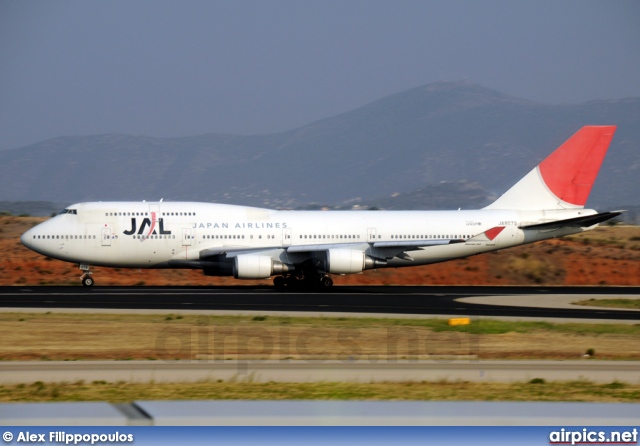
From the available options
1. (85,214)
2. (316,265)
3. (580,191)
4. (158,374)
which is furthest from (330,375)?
(580,191)

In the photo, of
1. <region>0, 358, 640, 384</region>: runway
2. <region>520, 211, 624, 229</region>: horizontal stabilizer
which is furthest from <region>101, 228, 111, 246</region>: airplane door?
<region>0, 358, 640, 384</region>: runway

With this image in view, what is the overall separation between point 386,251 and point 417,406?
108 feet

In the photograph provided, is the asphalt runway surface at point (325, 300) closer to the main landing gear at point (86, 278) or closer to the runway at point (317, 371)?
the main landing gear at point (86, 278)

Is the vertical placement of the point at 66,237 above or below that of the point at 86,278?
above

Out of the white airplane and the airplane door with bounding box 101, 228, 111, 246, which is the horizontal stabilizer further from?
the airplane door with bounding box 101, 228, 111, 246

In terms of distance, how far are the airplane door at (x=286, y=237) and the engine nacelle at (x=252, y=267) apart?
3.02 metres

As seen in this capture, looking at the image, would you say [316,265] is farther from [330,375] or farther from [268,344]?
[330,375]

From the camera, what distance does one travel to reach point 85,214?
144 feet

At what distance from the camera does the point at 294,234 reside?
45344 mm

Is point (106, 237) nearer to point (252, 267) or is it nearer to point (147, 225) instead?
point (147, 225)

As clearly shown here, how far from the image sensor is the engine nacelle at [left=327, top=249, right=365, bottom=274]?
42.0 meters

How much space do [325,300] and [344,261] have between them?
19.4 feet

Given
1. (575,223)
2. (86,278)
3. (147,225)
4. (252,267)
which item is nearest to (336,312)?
(252,267)

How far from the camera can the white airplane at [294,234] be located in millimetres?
43250
